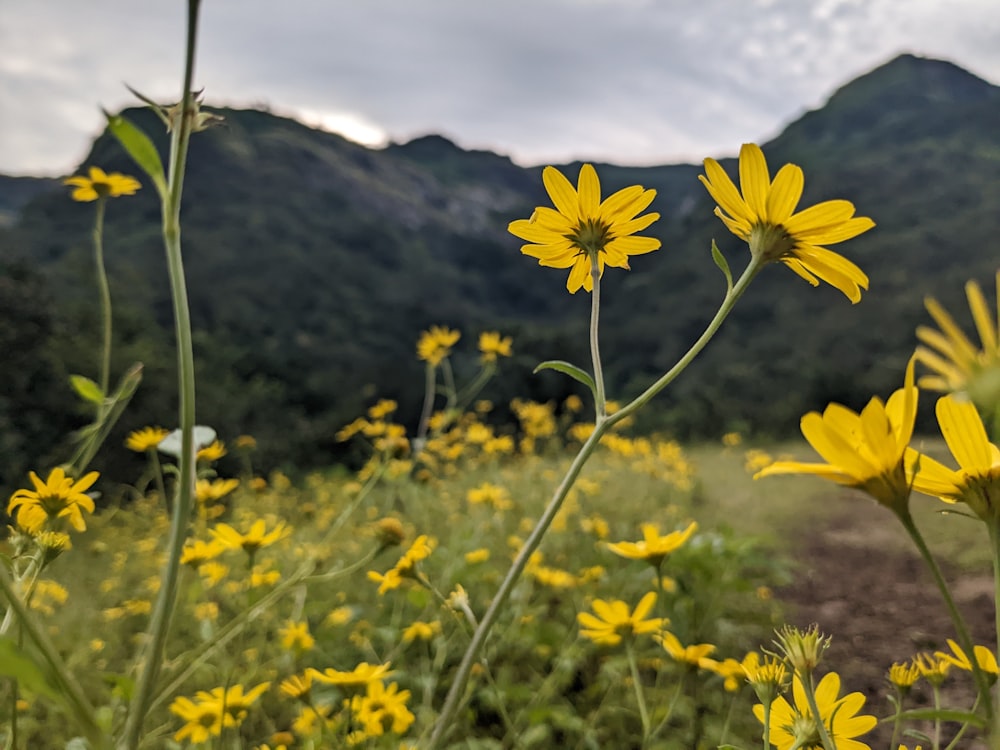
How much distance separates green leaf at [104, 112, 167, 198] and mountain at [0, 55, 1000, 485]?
16cm

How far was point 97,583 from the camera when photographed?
9.29 ft

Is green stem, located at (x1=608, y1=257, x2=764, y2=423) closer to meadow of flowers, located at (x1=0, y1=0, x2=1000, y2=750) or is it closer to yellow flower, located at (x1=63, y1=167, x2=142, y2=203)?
meadow of flowers, located at (x1=0, y1=0, x2=1000, y2=750)

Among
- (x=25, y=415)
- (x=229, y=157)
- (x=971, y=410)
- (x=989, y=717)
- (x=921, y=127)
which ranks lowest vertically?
(x=25, y=415)

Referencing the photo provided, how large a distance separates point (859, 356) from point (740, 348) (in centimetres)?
353

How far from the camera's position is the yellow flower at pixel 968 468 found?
35 cm

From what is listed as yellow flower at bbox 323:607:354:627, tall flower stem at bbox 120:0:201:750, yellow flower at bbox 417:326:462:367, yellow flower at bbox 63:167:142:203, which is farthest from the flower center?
yellow flower at bbox 417:326:462:367

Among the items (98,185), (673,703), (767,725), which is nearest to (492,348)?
(98,185)

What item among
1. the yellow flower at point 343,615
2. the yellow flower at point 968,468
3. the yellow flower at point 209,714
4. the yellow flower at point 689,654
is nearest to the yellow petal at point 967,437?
the yellow flower at point 968,468

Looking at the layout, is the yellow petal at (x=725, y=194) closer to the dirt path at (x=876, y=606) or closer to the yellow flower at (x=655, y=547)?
the yellow flower at (x=655, y=547)

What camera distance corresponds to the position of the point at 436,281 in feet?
91.2

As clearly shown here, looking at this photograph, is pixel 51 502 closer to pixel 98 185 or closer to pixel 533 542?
pixel 533 542

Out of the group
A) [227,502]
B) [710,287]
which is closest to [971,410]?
[227,502]

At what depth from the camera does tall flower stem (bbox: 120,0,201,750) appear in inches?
13.5

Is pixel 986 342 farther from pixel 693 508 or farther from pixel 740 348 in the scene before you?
pixel 740 348
